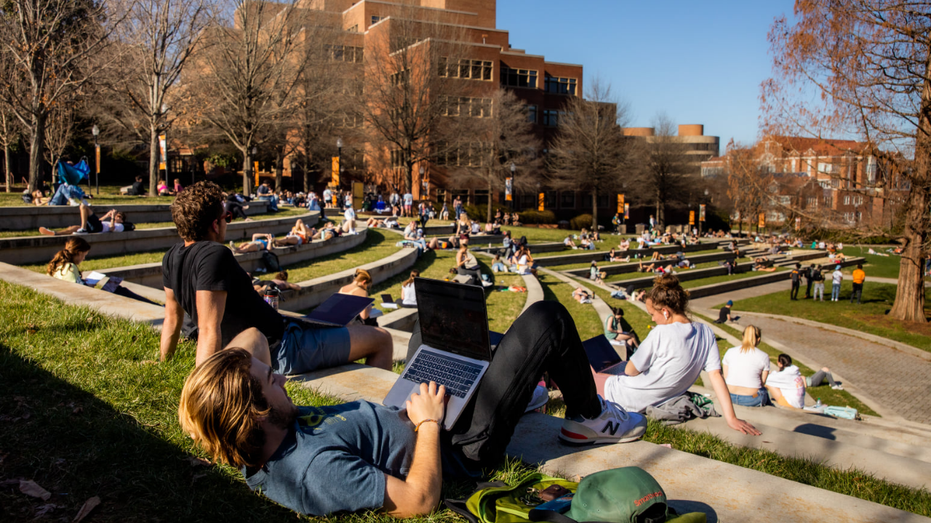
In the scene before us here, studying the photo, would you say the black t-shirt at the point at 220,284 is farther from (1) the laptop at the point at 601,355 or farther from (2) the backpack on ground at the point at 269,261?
(2) the backpack on ground at the point at 269,261

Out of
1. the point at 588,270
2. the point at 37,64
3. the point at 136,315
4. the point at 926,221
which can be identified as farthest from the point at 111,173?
the point at 926,221

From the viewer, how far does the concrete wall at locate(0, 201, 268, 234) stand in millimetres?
13172

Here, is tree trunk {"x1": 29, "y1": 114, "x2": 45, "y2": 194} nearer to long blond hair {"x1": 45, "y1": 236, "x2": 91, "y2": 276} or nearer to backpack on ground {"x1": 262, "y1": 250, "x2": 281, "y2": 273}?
backpack on ground {"x1": 262, "y1": 250, "x2": 281, "y2": 273}

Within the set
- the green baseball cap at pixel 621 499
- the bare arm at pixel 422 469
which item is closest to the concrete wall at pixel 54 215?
the bare arm at pixel 422 469

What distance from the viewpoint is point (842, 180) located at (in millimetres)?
18859

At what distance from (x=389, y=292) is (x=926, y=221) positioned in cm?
1684

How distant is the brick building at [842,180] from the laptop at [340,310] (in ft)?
59.8

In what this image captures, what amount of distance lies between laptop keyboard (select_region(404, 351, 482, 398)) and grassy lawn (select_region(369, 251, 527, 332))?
8460 millimetres

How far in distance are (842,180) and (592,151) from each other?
109ft

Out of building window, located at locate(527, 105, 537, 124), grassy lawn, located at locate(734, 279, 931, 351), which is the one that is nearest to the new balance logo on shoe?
grassy lawn, located at locate(734, 279, 931, 351)

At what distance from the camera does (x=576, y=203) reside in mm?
58625

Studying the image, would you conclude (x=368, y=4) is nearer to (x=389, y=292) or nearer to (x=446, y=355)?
(x=389, y=292)

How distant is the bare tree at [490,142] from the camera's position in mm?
45594

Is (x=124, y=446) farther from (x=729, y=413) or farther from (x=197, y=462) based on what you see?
(x=729, y=413)
